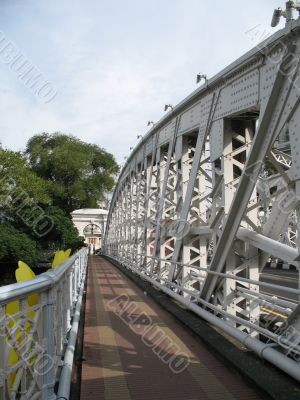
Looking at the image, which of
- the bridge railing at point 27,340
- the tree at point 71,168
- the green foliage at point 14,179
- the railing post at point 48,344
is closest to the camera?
the bridge railing at point 27,340

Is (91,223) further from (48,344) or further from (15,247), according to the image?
(48,344)

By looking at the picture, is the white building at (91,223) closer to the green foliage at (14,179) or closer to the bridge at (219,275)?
the green foliage at (14,179)

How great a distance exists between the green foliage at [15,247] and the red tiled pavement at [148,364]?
26714mm

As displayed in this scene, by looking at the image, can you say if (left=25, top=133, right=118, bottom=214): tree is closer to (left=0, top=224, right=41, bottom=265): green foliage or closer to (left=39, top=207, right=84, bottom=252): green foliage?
(left=39, top=207, right=84, bottom=252): green foliage

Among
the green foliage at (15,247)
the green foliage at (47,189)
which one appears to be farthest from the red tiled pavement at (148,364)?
the green foliage at (47,189)

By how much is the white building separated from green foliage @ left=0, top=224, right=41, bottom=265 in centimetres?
1986

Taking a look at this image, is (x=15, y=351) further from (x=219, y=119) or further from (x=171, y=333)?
(x=219, y=119)

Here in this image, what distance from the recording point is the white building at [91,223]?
55825mm

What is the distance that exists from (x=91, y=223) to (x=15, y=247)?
944 inches

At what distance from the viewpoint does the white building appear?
5583 centimetres

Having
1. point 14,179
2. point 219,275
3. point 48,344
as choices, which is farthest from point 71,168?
point 48,344

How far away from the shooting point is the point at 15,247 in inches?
1300

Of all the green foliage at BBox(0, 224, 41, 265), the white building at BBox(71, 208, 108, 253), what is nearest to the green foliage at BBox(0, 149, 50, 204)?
the green foliage at BBox(0, 224, 41, 265)

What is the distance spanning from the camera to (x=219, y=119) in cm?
695
